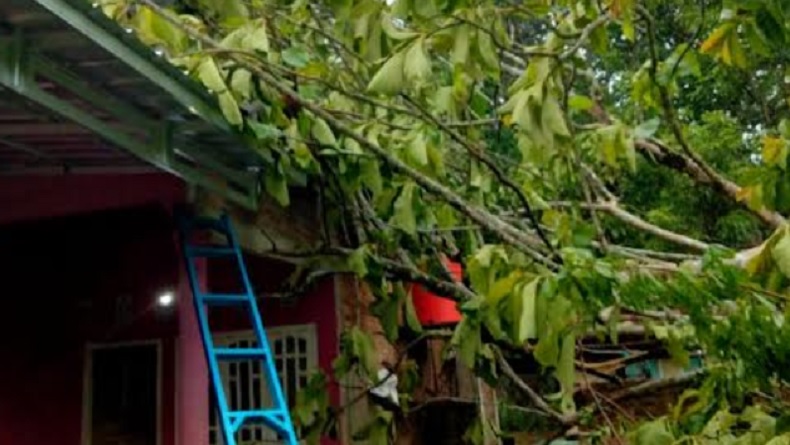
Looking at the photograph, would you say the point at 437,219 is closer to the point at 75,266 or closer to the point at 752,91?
the point at 75,266

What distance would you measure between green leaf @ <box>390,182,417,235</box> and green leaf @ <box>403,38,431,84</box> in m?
1.34

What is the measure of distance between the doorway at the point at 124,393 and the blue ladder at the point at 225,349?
68.3 inches

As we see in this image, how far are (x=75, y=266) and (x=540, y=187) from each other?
9.94 ft

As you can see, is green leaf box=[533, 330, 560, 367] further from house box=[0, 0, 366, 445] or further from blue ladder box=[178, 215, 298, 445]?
house box=[0, 0, 366, 445]

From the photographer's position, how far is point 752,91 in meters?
9.16

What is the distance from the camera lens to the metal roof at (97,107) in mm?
2738

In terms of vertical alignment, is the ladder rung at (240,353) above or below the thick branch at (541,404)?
above

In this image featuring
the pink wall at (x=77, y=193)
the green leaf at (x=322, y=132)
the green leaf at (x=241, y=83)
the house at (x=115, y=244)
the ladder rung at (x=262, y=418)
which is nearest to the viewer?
the house at (x=115, y=244)

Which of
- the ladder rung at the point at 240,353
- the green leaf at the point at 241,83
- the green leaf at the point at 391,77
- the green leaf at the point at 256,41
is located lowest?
the ladder rung at the point at 240,353

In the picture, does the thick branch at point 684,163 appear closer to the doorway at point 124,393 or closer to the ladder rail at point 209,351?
the ladder rail at point 209,351

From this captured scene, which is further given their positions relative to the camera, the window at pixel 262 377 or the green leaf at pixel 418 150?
the window at pixel 262 377

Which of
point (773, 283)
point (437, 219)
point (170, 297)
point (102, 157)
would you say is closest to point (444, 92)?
point (437, 219)

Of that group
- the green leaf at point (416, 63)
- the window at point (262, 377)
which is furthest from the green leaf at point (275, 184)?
the window at point (262, 377)

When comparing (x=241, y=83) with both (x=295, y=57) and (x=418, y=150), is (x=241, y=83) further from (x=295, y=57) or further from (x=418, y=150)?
(x=418, y=150)
